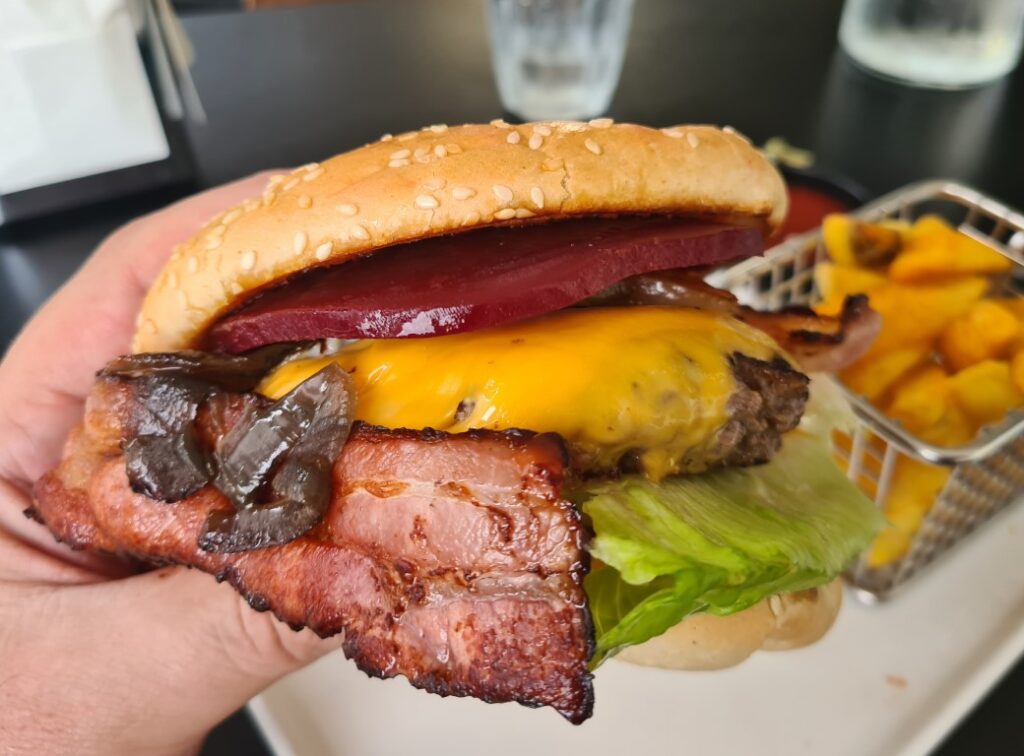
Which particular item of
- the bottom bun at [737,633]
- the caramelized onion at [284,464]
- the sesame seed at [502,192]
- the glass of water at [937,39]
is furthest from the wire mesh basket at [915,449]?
the glass of water at [937,39]

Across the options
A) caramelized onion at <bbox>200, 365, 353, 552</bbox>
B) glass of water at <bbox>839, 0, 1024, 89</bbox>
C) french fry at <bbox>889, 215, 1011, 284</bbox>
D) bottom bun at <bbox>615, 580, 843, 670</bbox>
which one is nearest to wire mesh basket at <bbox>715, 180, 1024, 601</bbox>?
french fry at <bbox>889, 215, 1011, 284</bbox>

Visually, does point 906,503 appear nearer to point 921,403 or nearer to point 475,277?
point 921,403

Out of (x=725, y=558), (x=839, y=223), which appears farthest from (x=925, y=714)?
(x=839, y=223)

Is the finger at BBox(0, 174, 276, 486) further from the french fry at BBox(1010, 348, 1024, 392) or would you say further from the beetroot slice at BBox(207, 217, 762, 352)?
the french fry at BBox(1010, 348, 1024, 392)

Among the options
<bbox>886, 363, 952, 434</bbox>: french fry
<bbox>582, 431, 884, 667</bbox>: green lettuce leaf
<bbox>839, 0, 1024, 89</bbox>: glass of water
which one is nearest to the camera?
<bbox>582, 431, 884, 667</bbox>: green lettuce leaf

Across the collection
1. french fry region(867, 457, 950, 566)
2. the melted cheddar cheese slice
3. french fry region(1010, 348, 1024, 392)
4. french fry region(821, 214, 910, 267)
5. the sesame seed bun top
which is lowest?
french fry region(867, 457, 950, 566)

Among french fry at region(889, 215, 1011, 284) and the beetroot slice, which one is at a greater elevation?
the beetroot slice

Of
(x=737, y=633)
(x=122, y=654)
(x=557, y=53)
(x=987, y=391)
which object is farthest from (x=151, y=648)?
(x=557, y=53)

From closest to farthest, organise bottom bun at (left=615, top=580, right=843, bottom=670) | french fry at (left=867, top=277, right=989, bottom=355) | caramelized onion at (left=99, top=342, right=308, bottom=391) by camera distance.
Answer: caramelized onion at (left=99, top=342, right=308, bottom=391) → bottom bun at (left=615, top=580, right=843, bottom=670) → french fry at (left=867, top=277, right=989, bottom=355)
